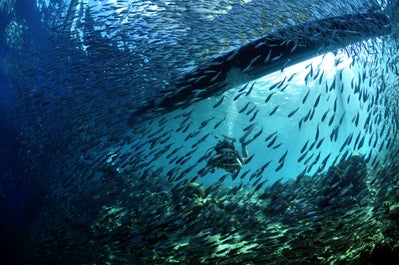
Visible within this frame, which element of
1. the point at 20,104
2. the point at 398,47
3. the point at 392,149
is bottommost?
the point at 392,149

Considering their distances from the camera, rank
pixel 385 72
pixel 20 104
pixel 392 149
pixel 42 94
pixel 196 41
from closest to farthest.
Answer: pixel 392 149, pixel 385 72, pixel 196 41, pixel 42 94, pixel 20 104

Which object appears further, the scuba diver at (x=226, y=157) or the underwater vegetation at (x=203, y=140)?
the scuba diver at (x=226, y=157)

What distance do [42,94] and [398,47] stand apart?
1044 centimetres

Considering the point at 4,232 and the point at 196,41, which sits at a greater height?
the point at 196,41

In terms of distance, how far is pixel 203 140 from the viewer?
6.20 metres

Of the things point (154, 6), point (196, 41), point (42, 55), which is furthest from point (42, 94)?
point (196, 41)

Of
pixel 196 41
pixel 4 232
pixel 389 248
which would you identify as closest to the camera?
pixel 389 248

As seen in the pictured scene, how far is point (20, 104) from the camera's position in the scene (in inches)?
594

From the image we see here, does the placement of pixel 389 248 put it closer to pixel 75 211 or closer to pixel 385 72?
pixel 385 72

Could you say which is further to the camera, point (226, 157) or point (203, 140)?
point (203, 140)

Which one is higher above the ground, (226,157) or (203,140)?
(203,140)

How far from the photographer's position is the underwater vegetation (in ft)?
17.5

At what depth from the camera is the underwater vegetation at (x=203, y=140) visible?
5332 mm

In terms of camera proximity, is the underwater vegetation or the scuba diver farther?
the scuba diver
